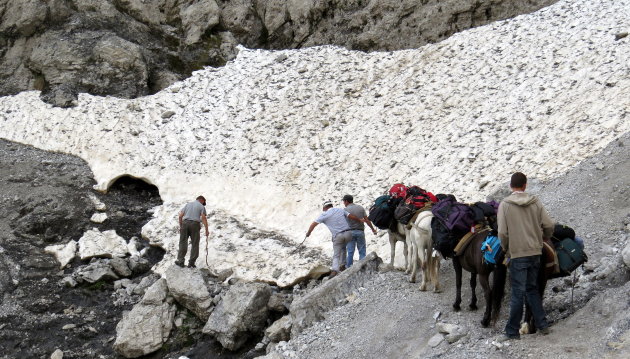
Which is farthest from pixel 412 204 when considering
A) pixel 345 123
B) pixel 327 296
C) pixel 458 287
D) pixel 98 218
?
pixel 98 218

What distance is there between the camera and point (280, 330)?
40.3 ft

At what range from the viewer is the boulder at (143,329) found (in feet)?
44.6

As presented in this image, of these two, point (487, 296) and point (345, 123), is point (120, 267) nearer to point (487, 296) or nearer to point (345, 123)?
point (345, 123)

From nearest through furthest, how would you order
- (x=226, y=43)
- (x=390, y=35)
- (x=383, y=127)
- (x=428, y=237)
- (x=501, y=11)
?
(x=428, y=237), (x=383, y=127), (x=501, y=11), (x=390, y=35), (x=226, y=43)

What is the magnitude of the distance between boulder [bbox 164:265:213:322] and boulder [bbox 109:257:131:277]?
2428mm

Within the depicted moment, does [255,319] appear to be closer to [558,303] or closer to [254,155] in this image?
[558,303]

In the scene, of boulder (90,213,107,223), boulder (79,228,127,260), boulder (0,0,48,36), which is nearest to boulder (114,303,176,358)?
boulder (79,228,127,260)

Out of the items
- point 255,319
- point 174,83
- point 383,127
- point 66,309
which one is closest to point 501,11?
point 383,127

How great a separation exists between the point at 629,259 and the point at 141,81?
21.5 meters

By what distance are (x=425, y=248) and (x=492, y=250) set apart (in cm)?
256

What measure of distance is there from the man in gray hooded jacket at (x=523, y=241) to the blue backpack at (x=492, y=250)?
1.36 feet

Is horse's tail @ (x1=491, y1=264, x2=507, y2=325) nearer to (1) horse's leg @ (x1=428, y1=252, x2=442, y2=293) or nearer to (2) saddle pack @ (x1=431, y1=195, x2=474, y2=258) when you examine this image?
(2) saddle pack @ (x1=431, y1=195, x2=474, y2=258)

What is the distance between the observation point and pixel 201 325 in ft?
46.6

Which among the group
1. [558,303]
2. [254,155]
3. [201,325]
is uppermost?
[254,155]
